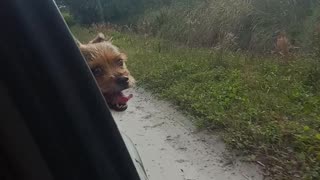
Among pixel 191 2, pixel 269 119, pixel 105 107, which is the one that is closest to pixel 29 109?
pixel 105 107

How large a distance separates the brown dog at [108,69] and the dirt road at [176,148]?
164mm

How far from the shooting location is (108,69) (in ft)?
14.5

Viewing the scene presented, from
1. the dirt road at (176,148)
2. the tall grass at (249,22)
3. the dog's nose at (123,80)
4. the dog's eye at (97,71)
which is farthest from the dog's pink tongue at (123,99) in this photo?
the tall grass at (249,22)

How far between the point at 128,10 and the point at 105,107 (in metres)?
20.6

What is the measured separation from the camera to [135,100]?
783 centimetres

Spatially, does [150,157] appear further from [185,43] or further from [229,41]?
[185,43]

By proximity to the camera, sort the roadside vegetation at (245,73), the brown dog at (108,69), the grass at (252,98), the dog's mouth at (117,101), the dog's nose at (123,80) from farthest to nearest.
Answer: the roadside vegetation at (245,73), the grass at (252,98), the dog's nose at (123,80), the brown dog at (108,69), the dog's mouth at (117,101)

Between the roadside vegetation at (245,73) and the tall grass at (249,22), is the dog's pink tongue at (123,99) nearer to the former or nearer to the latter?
the roadside vegetation at (245,73)

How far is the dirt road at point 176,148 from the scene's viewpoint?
4.79m

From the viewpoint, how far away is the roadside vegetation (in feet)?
16.3

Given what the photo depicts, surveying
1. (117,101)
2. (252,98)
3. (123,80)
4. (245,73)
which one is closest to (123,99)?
(117,101)

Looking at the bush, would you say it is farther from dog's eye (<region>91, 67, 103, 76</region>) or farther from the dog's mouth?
the dog's mouth

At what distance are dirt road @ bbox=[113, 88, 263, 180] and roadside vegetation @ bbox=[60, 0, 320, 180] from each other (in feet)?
0.56

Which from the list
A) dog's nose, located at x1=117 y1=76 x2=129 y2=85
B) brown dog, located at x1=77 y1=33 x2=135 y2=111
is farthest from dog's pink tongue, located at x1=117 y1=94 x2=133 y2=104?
dog's nose, located at x1=117 y1=76 x2=129 y2=85
